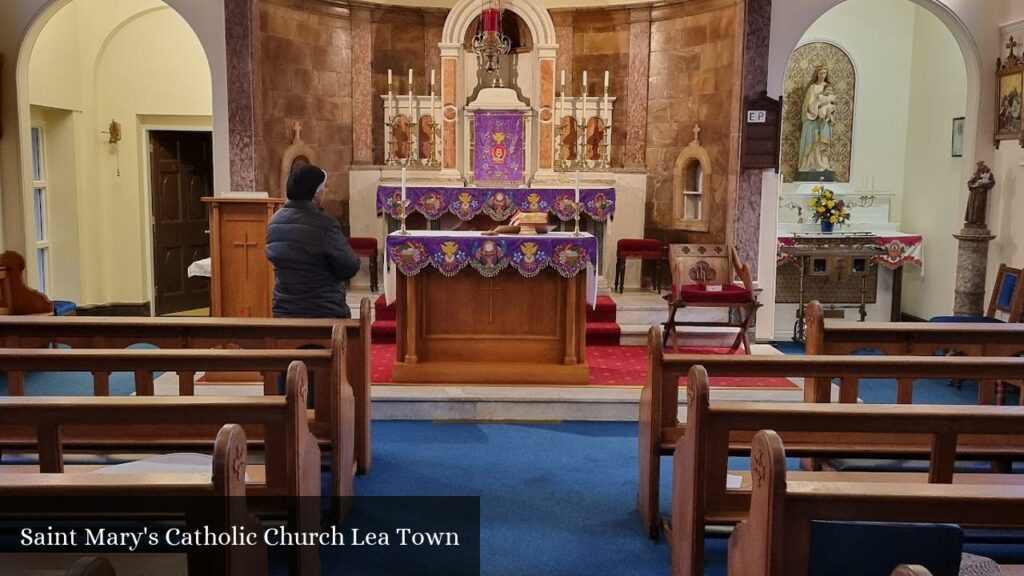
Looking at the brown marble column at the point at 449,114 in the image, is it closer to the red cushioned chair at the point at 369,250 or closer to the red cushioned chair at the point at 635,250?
the red cushioned chair at the point at 369,250

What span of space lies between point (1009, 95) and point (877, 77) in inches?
95.4

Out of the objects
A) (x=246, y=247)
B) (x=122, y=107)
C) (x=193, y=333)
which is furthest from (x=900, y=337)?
(x=122, y=107)

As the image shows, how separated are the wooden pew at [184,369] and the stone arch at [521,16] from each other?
641 centimetres

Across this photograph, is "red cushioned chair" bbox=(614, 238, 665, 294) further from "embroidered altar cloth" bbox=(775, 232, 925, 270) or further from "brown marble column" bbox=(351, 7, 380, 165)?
"brown marble column" bbox=(351, 7, 380, 165)

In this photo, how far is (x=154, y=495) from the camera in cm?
212

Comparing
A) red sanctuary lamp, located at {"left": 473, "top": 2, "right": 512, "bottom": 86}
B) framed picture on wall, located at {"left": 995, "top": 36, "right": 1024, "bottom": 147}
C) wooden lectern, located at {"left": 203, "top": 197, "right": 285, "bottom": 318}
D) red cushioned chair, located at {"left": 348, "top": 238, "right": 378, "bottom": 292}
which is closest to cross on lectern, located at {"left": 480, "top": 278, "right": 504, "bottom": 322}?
wooden lectern, located at {"left": 203, "top": 197, "right": 285, "bottom": 318}

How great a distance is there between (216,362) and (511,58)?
23.2ft

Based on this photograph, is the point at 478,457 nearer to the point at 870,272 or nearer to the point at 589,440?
the point at 589,440

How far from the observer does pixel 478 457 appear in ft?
17.0

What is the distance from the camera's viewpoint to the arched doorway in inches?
378

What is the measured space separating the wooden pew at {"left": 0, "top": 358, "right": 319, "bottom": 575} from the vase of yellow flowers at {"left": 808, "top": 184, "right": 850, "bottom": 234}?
24.7ft

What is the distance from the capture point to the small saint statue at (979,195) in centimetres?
789

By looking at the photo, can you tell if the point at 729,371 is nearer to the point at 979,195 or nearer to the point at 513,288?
the point at 513,288

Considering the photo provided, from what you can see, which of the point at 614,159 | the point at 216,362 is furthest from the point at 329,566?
the point at 614,159
